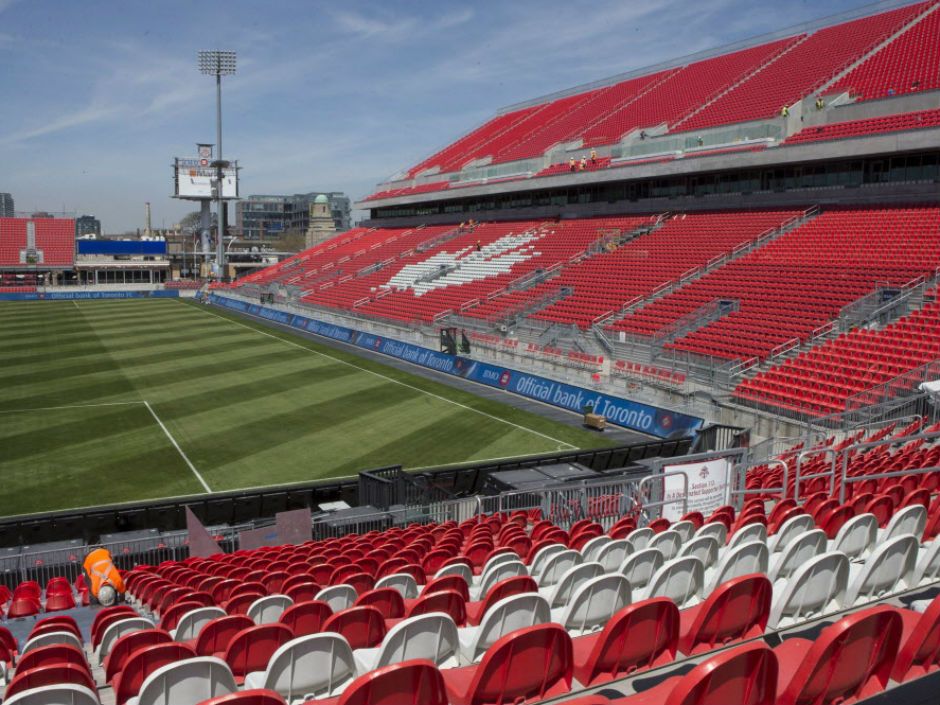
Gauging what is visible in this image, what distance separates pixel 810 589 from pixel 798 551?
107cm

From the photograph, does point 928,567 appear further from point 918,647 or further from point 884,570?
point 918,647

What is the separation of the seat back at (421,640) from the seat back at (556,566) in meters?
2.79

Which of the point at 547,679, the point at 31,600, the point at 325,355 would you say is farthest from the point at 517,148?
the point at 547,679

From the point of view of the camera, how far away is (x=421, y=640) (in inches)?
179

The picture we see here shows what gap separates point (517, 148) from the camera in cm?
5859

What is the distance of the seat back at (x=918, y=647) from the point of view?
387 cm

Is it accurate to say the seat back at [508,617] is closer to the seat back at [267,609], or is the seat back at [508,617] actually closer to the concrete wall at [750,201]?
the seat back at [267,609]

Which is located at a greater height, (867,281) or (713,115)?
(713,115)

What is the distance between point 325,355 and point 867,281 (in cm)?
2376

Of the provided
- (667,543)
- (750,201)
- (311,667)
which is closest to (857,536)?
(667,543)

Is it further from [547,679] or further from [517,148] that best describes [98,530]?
[517,148]

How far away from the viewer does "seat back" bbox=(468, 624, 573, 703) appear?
390 cm

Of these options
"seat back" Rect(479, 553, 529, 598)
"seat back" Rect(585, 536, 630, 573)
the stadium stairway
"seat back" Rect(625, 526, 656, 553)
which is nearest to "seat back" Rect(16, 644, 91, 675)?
the stadium stairway

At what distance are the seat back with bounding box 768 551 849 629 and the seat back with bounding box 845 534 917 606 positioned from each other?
6.7 inches
